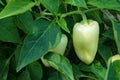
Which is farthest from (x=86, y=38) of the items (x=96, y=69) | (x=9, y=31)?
(x=9, y=31)

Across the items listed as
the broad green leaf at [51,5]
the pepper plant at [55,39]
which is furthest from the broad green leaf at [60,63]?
the broad green leaf at [51,5]

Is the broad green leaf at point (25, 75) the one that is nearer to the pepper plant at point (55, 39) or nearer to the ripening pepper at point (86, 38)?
the pepper plant at point (55, 39)

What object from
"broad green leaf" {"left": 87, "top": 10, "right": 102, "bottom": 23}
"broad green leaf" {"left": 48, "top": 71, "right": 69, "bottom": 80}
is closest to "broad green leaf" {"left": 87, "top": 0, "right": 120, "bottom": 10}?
"broad green leaf" {"left": 87, "top": 10, "right": 102, "bottom": 23}

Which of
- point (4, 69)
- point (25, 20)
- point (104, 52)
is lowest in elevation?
point (104, 52)

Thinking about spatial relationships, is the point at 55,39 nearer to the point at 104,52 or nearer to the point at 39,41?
the point at 39,41

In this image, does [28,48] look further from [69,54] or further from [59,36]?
[69,54]

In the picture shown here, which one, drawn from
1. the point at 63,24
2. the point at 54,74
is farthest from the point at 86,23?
the point at 54,74

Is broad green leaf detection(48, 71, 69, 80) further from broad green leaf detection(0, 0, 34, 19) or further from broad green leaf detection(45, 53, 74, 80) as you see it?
broad green leaf detection(0, 0, 34, 19)
